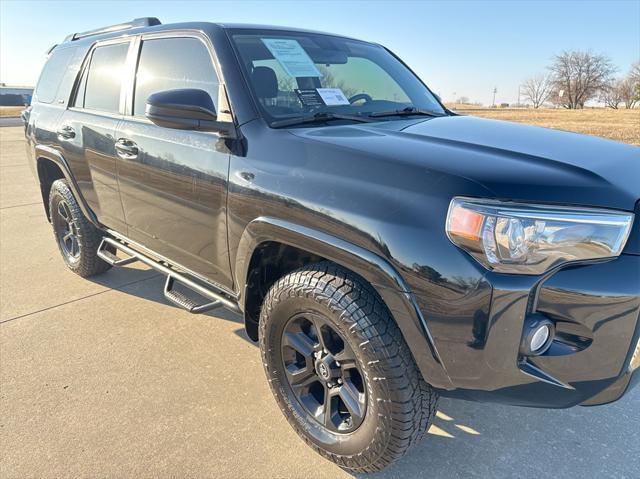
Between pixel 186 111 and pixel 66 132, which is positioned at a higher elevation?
pixel 186 111

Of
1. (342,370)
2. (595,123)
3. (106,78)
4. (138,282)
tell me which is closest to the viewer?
(342,370)

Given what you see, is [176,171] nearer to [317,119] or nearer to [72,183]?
[317,119]

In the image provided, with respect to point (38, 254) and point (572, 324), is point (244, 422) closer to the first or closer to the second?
point (572, 324)

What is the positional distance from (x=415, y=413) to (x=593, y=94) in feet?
277

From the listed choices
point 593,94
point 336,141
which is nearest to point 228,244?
point 336,141

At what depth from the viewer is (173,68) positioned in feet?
9.39

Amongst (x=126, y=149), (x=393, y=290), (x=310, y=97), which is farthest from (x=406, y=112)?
(x=126, y=149)

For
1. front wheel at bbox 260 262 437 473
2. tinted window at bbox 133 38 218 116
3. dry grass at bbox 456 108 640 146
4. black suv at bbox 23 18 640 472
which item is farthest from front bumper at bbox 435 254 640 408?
dry grass at bbox 456 108 640 146

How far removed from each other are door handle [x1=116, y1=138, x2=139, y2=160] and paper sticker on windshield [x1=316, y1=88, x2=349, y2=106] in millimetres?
1204

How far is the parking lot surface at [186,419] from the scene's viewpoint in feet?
7.15

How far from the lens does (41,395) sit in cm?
266

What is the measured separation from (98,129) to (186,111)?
1.50 m

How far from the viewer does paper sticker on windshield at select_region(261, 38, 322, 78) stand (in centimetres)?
260

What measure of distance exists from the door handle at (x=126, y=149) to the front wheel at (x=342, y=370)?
141 cm
